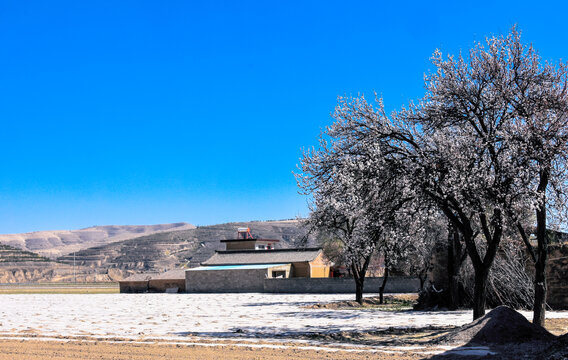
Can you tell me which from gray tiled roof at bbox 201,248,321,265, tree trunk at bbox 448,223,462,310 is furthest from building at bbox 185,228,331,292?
tree trunk at bbox 448,223,462,310

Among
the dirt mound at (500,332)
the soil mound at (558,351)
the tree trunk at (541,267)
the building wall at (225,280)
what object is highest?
the tree trunk at (541,267)

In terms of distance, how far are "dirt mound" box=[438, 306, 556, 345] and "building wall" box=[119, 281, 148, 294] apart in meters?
50.7

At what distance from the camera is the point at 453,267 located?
79.1 feet

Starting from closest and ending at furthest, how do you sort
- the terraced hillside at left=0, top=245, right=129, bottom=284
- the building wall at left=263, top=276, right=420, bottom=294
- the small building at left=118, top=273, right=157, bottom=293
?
the building wall at left=263, top=276, right=420, bottom=294, the small building at left=118, top=273, right=157, bottom=293, the terraced hillside at left=0, top=245, right=129, bottom=284

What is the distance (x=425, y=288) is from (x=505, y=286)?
4213 mm

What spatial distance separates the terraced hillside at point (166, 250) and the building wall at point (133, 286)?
6359 centimetres

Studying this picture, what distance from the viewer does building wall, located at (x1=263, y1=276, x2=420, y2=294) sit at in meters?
41.8

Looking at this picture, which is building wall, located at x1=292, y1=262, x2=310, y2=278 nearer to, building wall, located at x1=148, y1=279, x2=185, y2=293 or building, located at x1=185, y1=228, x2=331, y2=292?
building, located at x1=185, y1=228, x2=331, y2=292

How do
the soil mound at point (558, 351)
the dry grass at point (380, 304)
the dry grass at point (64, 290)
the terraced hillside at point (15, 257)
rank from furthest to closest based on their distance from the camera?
the terraced hillside at point (15, 257) < the dry grass at point (64, 290) < the dry grass at point (380, 304) < the soil mound at point (558, 351)

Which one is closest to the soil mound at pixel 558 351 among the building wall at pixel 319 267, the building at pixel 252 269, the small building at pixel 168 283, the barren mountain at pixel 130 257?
the building at pixel 252 269

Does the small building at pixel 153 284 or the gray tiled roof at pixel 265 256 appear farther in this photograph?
the gray tiled roof at pixel 265 256

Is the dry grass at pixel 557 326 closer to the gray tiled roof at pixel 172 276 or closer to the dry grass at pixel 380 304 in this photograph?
the dry grass at pixel 380 304

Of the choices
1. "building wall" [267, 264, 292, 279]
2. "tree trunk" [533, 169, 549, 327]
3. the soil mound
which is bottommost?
"building wall" [267, 264, 292, 279]

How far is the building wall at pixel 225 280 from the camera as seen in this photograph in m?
53.0
